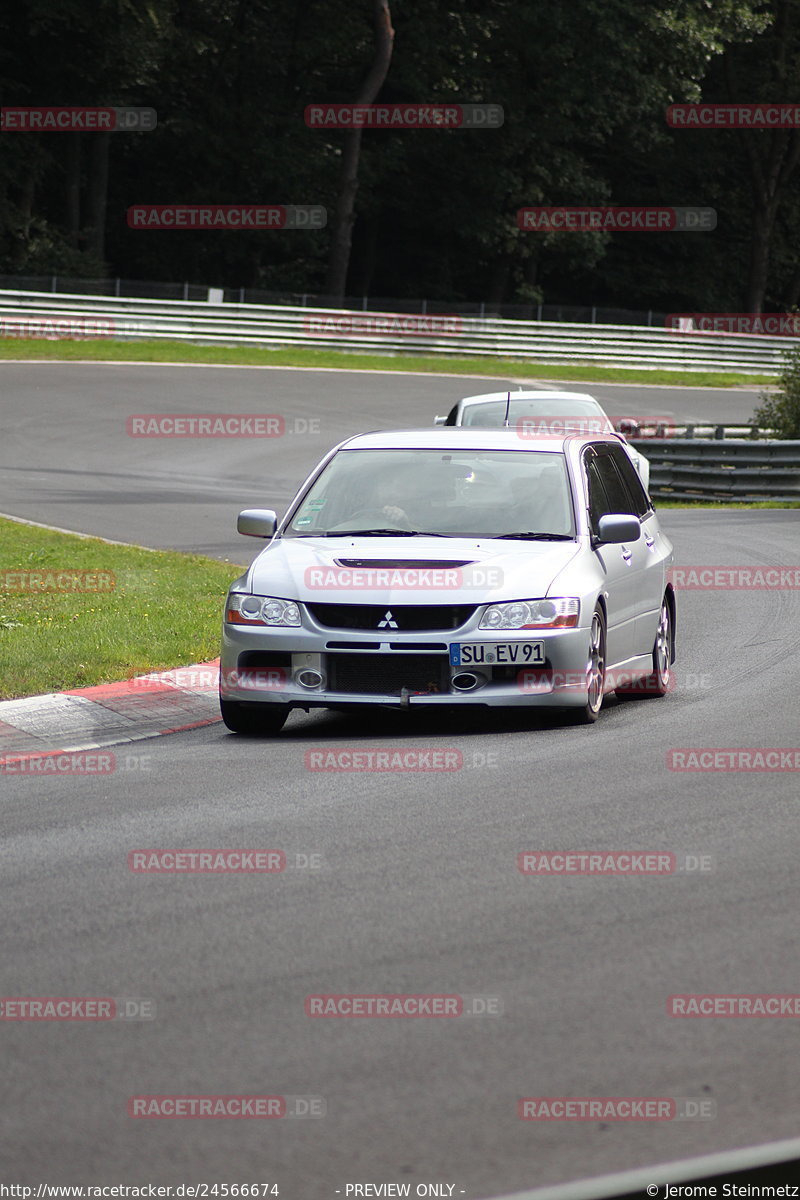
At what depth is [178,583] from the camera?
15102 mm

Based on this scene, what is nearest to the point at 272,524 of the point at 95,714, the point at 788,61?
the point at 95,714

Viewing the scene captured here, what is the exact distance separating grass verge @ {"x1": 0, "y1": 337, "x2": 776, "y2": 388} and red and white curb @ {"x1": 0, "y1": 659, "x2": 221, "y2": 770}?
3196cm

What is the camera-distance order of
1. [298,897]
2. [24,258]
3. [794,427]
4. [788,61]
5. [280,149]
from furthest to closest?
[788,61] < [280,149] < [24,258] < [794,427] < [298,897]

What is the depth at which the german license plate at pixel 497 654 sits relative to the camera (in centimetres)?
926

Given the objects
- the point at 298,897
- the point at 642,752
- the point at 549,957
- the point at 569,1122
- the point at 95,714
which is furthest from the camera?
the point at 95,714

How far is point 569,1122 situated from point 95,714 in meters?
6.30

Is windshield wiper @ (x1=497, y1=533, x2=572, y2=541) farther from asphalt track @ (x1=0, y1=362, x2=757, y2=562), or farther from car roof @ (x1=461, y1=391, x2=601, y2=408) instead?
car roof @ (x1=461, y1=391, x2=601, y2=408)

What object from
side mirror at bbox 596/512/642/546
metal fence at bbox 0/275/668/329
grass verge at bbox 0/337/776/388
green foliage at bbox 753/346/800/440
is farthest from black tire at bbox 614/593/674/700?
metal fence at bbox 0/275/668/329

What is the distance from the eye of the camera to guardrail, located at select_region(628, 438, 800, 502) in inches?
1057

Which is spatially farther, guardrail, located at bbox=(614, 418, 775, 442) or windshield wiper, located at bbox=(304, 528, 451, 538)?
guardrail, located at bbox=(614, 418, 775, 442)

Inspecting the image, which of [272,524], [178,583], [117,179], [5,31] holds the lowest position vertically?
[178,583]

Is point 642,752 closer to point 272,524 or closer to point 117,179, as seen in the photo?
point 272,524

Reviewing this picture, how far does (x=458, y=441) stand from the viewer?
10.9m

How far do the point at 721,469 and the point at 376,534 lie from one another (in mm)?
17976
